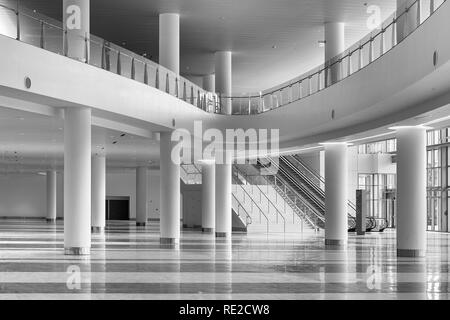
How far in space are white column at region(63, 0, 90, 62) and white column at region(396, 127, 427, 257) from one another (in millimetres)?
10640

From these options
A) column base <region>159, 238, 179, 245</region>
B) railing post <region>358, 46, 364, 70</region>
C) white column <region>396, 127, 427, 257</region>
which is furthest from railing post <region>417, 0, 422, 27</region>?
column base <region>159, 238, 179, 245</region>

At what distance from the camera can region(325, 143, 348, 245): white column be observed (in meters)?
32.7

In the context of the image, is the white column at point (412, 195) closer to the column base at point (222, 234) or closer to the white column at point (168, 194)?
the white column at point (168, 194)

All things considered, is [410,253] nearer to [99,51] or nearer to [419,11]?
[419,11]

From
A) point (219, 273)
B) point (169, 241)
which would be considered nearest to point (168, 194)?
point (169, 241)

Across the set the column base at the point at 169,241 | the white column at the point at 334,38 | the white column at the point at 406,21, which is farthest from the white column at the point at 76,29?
the white column at the point at 334,38

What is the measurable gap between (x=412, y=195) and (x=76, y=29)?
11955 millimetres

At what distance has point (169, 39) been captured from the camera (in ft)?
101

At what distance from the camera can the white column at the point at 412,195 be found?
25719mm

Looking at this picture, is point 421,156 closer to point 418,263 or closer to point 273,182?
point 418,263

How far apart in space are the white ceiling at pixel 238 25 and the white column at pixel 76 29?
5056 millimetres

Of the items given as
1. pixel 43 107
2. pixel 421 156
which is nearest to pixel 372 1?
pixel 421 156

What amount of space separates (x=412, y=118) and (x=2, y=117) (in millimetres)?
12702

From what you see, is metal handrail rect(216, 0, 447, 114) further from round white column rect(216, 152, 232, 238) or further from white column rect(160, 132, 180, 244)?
round white column rect(216, 152, 232, 238)
